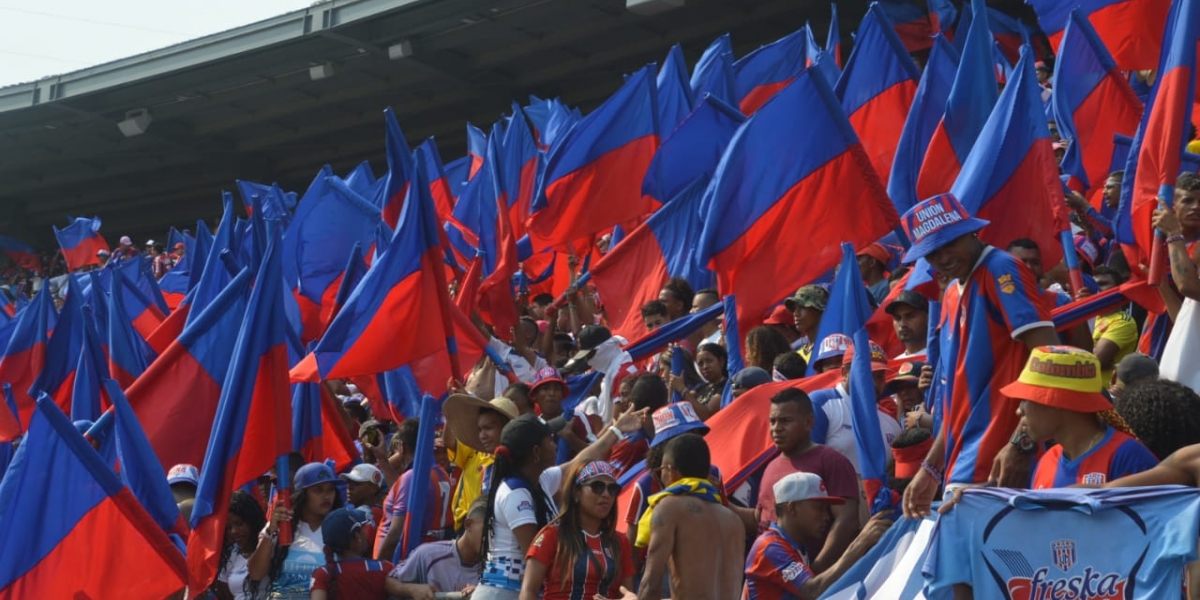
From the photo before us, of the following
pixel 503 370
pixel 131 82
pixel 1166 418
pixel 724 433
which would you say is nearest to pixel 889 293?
pixel 724 433

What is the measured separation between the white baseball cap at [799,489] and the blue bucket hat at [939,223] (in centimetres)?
102

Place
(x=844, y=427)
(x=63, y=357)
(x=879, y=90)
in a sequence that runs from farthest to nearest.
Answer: (x=63, y=357), (x=879, y=90), (x=844, y=427)

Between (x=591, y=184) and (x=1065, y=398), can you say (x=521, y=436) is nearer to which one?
(x=1065, y=398)

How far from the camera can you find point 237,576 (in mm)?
7848

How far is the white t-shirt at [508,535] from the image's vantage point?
255 inches

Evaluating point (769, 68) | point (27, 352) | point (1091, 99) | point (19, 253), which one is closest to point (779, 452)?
point (1091, 99)

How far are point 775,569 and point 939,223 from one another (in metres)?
1.38

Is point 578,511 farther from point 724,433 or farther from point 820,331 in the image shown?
point 820,331

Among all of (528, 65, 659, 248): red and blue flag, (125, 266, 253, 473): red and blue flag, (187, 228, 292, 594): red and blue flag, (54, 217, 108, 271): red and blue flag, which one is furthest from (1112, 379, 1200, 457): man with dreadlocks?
(54, 217, 108, 271): red and blue flag

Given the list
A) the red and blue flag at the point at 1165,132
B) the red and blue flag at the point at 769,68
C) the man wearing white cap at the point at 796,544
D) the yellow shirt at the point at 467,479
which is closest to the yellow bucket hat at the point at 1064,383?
the man wearing white cap at the point at 796,544

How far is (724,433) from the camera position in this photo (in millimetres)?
7656

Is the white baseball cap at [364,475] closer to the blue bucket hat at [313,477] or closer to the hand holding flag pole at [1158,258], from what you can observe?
the blue bucket hat at [313,477]

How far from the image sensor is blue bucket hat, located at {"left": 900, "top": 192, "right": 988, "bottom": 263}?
5.43 meters

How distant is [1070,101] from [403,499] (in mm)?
5088
